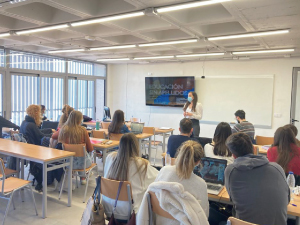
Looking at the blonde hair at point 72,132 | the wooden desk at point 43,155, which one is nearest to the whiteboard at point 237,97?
the blonde hair at point 72,132

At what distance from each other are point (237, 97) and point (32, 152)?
601 cm

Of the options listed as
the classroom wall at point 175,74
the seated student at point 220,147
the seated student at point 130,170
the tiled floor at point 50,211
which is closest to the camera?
the seated student at point 130,170

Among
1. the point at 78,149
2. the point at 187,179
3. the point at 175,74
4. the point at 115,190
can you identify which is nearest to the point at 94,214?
the point at 115,190

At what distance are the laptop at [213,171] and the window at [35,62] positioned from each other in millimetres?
6289

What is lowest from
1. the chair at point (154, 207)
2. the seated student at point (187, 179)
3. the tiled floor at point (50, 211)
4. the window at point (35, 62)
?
the tiled floor at point (50, 211)

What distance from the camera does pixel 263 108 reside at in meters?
7.50

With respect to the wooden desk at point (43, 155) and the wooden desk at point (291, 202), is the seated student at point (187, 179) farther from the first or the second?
the wooden desk at point (43, 155)

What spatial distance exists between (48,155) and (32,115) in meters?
1.36

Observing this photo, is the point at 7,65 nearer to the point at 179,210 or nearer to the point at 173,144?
the point at 173,144

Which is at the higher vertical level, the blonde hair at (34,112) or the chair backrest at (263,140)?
the blonde hair at (34,112)

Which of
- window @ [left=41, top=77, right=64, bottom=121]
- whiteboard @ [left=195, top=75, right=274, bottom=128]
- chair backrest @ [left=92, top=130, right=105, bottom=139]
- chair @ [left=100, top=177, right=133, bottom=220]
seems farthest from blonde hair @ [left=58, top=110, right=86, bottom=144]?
whiteboard @ [left=195, top=75, right=274, bottom=128]

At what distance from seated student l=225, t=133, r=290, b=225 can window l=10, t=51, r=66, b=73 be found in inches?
268

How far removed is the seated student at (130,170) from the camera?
2410 millimetres

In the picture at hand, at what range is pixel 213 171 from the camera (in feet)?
8.34
